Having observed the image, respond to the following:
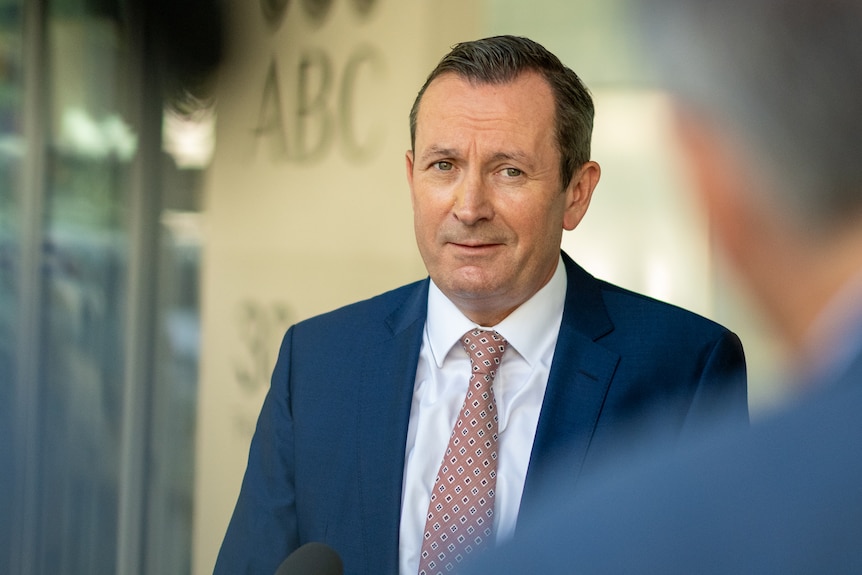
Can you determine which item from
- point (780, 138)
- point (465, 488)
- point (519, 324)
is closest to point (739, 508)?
point (465, 488)

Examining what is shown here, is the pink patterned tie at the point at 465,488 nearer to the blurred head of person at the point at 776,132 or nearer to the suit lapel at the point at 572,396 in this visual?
the suit lapel at the point at 572,396

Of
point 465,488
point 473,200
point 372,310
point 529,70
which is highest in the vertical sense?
point 529,70

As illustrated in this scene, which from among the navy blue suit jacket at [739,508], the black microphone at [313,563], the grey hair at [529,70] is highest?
the grey hair at [529,70]

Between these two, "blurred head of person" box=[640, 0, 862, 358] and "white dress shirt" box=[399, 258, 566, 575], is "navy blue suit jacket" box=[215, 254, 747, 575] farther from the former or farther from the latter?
"blurred head of person" box=[640, 0, 862, 358]

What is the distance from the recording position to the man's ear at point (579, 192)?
172cm

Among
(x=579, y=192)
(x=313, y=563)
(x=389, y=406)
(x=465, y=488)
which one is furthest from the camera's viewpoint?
(x=579, y=192)

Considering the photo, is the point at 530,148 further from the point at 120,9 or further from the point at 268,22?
the point at 120,9

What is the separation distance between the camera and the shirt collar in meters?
1.63

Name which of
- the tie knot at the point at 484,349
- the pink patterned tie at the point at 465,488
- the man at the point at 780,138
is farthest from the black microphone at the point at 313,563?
the man at the point at 780,138

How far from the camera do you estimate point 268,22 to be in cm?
349

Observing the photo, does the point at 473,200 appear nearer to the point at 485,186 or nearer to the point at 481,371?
the point at 485,186

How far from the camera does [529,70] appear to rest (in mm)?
1616

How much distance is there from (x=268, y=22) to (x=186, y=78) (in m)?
0.41

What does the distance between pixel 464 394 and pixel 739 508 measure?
1.34 meters
